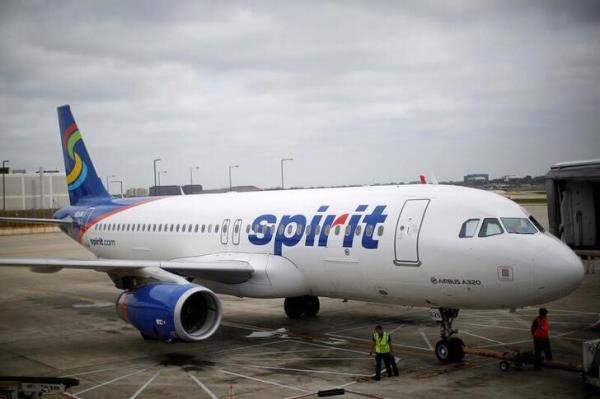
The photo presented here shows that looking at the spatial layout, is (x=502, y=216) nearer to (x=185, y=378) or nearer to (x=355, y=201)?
(x=355, y=201)

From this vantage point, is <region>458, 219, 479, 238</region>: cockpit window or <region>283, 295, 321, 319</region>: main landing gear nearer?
<region>458, 219, 479, 238</region>: cockpit window

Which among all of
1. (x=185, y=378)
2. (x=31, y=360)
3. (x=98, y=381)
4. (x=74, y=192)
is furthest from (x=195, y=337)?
(x=74, y=192)

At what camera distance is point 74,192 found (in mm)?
28266

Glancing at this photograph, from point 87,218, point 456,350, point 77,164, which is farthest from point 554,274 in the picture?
point 77,164

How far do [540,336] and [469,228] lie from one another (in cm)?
282

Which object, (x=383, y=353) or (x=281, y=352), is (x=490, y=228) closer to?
(x=383, y=353)

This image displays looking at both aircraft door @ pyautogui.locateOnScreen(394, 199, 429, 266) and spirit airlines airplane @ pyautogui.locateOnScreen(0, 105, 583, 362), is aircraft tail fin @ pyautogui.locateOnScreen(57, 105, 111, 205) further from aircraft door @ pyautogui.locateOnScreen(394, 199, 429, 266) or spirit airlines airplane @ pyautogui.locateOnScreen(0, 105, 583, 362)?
aircraft door @ pyautogui.locateOnScreen(394, 199, 429, 266)

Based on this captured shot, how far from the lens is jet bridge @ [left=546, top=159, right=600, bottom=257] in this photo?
21219 millimetres

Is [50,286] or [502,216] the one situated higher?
[502,216]

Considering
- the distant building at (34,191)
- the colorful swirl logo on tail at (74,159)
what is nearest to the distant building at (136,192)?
the distant building at (34,191)

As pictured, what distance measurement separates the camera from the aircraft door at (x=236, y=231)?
771 inches

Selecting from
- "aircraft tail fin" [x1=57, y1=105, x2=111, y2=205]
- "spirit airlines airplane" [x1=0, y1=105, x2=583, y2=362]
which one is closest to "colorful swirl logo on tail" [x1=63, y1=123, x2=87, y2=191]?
"aircraft tail fin" [x1=57, y1=105, x2=111, y2=205]

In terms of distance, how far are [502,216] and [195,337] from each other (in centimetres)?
767

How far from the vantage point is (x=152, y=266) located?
17.0 meters
